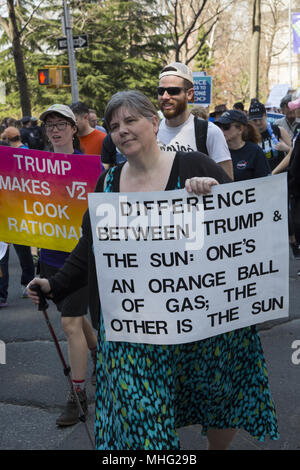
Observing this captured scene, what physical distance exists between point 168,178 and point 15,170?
1945 millimetres

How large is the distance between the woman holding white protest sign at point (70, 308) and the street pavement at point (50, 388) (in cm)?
13

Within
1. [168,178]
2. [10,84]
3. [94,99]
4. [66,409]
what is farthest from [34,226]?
[10,84]

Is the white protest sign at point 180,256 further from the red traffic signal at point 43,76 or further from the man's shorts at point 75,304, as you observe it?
the red traffic signal at point 43,76

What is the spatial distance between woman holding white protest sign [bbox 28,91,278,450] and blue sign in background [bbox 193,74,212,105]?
11687 mm

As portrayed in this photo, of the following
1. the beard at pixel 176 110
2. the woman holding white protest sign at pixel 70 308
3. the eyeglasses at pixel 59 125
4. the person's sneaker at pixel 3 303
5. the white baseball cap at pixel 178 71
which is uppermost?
the white baseball cap at pixel 178 71

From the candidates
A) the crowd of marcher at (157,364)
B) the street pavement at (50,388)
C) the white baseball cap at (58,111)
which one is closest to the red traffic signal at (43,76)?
the street pavement at (50,388)

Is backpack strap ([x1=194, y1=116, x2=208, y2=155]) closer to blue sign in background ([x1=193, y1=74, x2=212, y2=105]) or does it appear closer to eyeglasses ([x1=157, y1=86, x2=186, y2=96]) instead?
eyeglasses ([x1=157, y1=86, x2=186, y2=96])

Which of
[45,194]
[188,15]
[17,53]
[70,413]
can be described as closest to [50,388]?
[70,413]

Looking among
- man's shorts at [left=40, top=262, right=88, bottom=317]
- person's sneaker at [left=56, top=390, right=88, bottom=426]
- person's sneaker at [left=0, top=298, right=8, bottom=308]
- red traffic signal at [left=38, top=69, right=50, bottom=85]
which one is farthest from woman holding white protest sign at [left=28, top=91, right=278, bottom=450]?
red traffic signal at [left=38, top=69, right=50, bottom=85]

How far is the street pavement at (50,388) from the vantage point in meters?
3.35

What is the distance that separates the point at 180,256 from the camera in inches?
92.5

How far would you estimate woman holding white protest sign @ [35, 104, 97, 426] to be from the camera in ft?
11.9

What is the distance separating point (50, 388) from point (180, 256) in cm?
222

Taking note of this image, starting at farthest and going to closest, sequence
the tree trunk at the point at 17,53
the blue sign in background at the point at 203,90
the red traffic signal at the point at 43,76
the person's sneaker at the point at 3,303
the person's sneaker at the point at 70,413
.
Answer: the red traffic signal at the point at 43,76, the tree trunk at the point at 17,53, the blue sign in background at the point at 203,90, the person's sneaker at the point at 3,303, the person's sneaker at the point at 70,413
